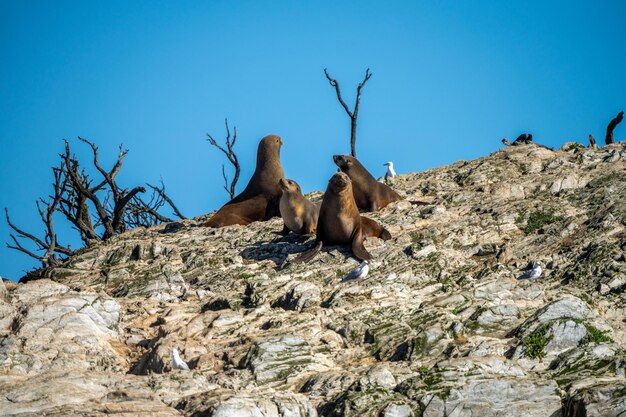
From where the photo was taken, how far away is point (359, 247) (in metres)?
14.6

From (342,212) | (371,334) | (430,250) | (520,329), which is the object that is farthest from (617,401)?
(342,212)

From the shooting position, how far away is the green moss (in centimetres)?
1008

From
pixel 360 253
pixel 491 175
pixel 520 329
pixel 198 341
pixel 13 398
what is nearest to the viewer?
pixel 13 398

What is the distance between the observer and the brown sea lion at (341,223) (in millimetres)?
15055

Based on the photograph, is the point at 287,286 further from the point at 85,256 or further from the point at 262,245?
the point at 85,256

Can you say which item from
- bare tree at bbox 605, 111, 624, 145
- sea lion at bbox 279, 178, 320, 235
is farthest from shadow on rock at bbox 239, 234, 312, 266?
bare tree at bbox 605, 111, 624, 145

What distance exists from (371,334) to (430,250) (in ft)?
10.9

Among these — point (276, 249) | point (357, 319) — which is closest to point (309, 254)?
point (276, 249)

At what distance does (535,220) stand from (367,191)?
4147 millimetres

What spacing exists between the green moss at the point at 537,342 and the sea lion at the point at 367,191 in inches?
314

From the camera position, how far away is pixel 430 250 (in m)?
14.2

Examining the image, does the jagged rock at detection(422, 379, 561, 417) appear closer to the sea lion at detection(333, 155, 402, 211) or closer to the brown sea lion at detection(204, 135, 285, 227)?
the sea lion at detection(333, 155, 402, 211)

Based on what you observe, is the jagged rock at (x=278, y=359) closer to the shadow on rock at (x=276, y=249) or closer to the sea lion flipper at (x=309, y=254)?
the sea lion flipper at (x=309, y=254)

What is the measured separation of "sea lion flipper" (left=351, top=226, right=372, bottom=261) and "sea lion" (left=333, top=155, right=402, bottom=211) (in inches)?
126
